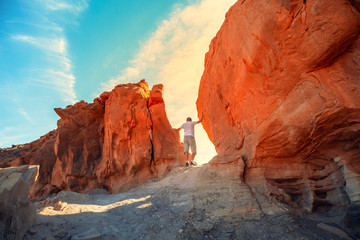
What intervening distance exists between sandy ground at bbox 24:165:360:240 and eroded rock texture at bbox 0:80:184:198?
517 centimetres

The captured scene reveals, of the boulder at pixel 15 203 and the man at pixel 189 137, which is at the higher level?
the man at pixel 189 137

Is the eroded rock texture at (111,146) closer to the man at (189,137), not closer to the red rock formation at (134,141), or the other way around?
the red rock formation at (134,141)

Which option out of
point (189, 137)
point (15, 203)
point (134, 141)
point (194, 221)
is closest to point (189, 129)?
point (189, 137)

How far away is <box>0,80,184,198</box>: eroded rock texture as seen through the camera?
10.9 meters

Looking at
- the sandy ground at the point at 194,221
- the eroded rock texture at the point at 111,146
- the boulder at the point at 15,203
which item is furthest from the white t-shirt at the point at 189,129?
the boulder at the point at 15,203

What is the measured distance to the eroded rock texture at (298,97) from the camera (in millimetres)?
3961

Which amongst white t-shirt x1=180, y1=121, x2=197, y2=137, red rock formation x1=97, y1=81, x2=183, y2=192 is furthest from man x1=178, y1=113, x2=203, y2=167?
red rock formation x1=97, y1=81, x2=183, y2=192

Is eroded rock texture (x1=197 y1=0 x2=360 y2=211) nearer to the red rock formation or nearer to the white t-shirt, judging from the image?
the white t-shirt

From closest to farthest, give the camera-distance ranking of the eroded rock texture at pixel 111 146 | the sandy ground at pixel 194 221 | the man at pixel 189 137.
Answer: the sandy ground at pixel 194 221
the man at pixel 189 137
the eroded rock texture at pixel 111 146

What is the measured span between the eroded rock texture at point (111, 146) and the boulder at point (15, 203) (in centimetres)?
706

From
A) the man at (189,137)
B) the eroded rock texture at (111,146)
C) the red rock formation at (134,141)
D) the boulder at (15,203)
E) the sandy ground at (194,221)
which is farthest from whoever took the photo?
the eroded rock texture at (111,146)

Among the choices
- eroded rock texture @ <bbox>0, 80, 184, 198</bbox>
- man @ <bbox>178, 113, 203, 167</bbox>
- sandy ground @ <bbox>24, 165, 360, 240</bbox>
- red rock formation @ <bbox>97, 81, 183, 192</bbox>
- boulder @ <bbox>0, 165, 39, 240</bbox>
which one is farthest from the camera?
eroded rock texture @ <bbox>0, 80, 184, 198</bbox>

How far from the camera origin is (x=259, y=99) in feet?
18.4

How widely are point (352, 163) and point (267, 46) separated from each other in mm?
3531
